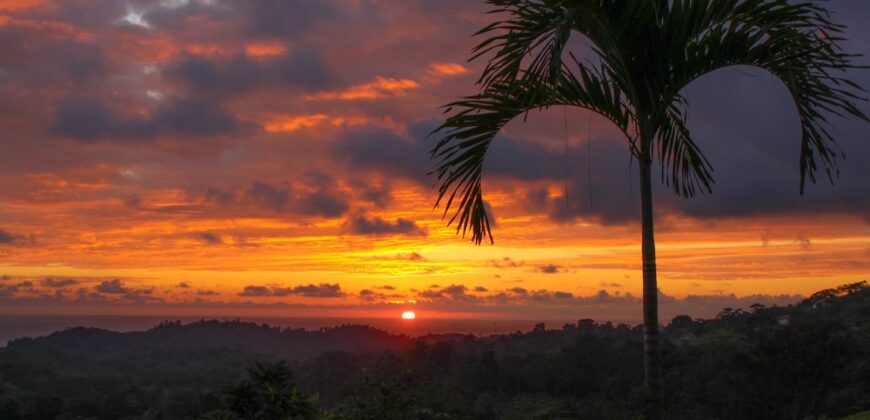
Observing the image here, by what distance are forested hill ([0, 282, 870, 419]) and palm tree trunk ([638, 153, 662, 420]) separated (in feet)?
13.0

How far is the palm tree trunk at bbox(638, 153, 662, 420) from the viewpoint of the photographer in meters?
5.89

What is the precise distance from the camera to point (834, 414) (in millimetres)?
34375

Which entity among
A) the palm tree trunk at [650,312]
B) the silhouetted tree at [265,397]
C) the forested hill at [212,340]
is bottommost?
the forested hill at [212,340]

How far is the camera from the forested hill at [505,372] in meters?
34.0

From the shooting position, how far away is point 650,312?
5926mm

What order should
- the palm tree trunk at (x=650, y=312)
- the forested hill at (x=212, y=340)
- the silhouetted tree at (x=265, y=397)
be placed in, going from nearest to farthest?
the palm tree trunk at (x=650, y=312) → the silhouetted tree at (x=265, y=397) → the forested hill at (x=212, y=340)

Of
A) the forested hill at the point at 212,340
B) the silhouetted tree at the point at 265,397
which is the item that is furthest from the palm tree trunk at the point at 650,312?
the forested hill at the point at 212,340

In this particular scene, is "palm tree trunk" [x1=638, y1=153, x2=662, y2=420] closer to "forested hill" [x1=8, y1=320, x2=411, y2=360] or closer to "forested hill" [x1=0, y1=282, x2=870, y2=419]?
"forested hill" [x1=0, y1=282, x2=870, y2=419]

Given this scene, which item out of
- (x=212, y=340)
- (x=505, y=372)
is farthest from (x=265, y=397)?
(x=212, y=340)

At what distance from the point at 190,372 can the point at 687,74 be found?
11447cm

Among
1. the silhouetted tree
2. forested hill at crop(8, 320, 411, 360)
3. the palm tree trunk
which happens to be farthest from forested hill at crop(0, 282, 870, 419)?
the palm tree trunk

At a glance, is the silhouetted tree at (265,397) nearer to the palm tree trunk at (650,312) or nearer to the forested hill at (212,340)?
the palm tree trunk at (650,312)

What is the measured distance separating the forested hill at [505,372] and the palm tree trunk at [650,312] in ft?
13.0

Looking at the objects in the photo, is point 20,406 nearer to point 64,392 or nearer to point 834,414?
point 64,392
